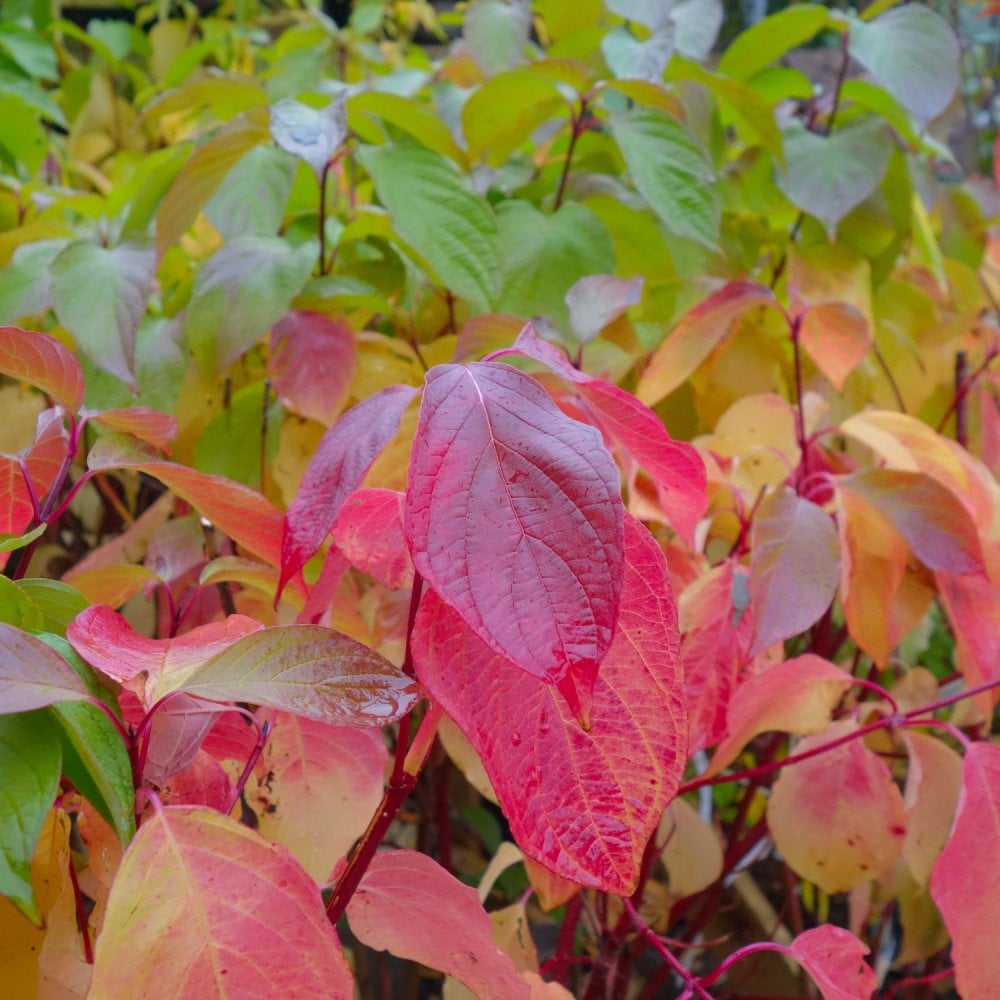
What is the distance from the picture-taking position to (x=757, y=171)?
84 cm

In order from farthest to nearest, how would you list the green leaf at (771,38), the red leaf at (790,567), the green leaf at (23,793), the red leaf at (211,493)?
the green leaf at (771,38), the red leaf at (790,567), the red leaf at (211,493), the green leaf at (23,793)

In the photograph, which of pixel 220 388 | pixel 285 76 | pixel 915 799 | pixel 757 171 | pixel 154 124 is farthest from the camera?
pixel 154 124

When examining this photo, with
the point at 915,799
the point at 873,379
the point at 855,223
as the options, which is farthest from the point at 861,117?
the point at 915,799

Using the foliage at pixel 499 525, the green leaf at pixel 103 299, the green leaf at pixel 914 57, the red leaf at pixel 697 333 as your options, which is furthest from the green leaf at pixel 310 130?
the green leaf at pixel 914 57

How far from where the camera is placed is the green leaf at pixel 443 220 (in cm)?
57

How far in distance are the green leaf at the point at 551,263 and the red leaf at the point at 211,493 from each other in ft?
1.14

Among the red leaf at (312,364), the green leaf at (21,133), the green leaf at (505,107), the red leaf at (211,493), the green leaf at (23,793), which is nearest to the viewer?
the green leaf at (23,793)

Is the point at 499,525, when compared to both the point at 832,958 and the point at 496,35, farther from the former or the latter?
the point at 496,35

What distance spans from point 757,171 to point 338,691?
731 millimetres

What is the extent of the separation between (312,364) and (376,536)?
279 millimetres

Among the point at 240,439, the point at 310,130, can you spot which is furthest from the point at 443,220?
the point at 240,439

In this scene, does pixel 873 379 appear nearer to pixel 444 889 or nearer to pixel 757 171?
pixel 757 171

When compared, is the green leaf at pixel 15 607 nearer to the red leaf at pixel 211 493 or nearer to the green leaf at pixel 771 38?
the red leaf at pixel 211 493

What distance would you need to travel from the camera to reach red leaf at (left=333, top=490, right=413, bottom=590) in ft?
1.03
